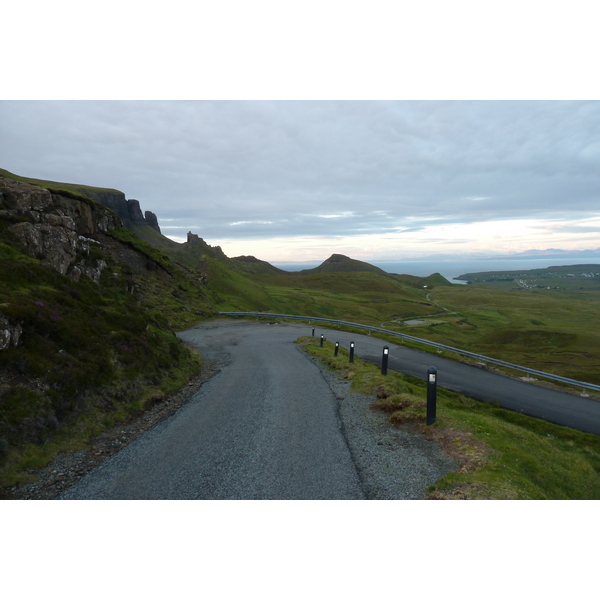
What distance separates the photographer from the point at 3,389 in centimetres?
937

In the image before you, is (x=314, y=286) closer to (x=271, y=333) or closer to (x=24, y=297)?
(x=271, y=333)

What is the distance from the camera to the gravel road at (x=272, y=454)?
7.64 metres

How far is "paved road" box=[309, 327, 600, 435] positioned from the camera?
699 inches

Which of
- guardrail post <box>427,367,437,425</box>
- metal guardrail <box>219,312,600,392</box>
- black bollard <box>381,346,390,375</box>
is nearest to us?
guardrail post <box>427,367,437,425</box>

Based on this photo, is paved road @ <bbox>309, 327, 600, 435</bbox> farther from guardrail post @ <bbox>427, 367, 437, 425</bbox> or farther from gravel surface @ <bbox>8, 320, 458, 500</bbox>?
guardrail post @ <bbox>427, 367, 437, 425</bbox>

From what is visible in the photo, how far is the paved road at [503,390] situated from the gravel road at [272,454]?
1033 cm

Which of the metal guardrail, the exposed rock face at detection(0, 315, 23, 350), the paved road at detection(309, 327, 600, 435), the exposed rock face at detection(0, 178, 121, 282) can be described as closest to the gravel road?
the exposed rock face at detection(0, 315, 23, 350)

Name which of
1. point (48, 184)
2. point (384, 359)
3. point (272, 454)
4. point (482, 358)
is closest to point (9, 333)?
point (272, 454)

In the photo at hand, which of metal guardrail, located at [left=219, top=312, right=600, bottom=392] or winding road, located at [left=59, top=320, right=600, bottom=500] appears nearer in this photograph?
winding road, located at [left=59, top=320, right=600, bottom=500]

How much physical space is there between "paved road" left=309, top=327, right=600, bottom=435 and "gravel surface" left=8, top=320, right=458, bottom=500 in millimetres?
10592

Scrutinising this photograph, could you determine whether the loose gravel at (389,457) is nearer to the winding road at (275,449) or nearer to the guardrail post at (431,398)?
the winding road at (275,449)

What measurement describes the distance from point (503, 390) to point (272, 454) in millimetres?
17985

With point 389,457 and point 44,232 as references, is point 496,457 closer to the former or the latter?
point 389,457

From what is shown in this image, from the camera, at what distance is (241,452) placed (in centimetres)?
955
